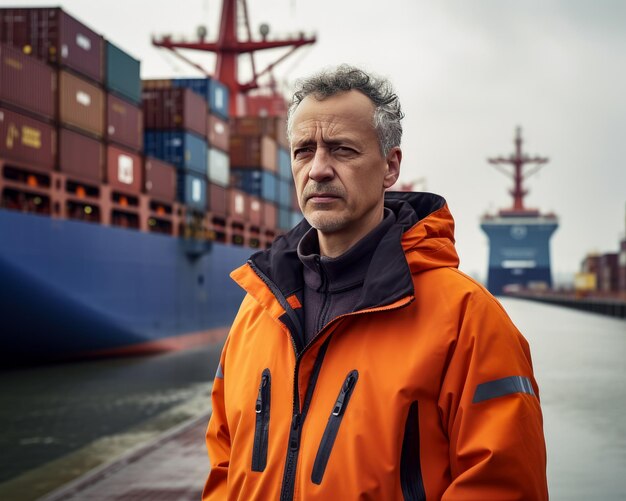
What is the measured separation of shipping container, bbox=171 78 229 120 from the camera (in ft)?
98.2

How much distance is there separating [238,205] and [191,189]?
16.6 feet

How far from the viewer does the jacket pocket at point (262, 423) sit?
6.32ft

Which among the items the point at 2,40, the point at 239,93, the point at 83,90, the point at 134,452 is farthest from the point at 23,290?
the point at 239,93

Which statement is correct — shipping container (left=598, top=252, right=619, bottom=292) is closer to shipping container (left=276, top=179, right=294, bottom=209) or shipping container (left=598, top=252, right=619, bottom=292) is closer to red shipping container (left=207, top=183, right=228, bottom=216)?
shipping container (left=276, top=179, right=294, bottom=209)

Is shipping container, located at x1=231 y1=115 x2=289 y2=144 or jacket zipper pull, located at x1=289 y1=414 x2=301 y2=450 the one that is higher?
shipping container, located at x1=231 y1=115 x2=289 y2=144

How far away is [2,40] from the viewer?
20.0 meters

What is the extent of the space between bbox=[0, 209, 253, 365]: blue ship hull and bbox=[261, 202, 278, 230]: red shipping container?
Result: 7909 millimetres

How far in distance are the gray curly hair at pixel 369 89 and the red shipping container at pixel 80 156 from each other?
18008 millimetres

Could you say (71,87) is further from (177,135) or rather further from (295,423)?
(295,423)

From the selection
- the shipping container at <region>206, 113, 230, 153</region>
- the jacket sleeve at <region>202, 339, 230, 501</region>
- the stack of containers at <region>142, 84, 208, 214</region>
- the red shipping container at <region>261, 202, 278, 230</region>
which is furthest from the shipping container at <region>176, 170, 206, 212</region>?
the jacket sleeve at <region>202, 339, 230, 501</region>

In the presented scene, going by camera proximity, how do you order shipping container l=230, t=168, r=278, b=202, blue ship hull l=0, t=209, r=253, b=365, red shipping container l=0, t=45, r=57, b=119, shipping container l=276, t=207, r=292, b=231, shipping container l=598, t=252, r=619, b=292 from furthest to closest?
shipping container l=598, t=252, r=619, b=292 → shipping container l=276, t=207, r=292, b=231 → shipping container l=230, t=168, r=278, b=202 → red shipping container l=0, t=45, r=57, b=119 → blue ship hull l=0, t=209, r=253, b=365

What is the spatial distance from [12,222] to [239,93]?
21.6 metres

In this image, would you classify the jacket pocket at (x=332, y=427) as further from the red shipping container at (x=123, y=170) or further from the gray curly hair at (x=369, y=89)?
the red shipping container at (x=123, y=170)

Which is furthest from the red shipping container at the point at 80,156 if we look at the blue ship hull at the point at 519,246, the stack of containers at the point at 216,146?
the blue ship hull at the point at 519,246
